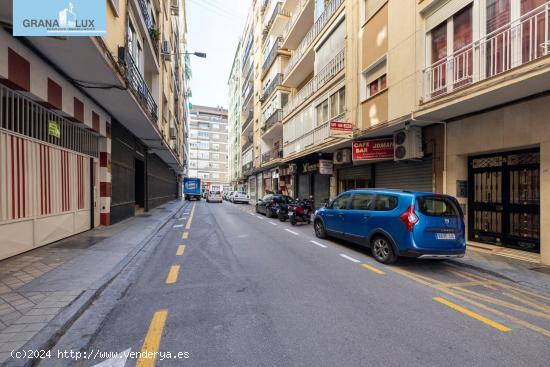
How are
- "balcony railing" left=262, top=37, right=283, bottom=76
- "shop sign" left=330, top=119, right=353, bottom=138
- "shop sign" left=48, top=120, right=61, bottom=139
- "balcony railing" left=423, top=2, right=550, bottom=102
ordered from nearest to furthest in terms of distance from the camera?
"balcony railing" left=423, top=2, right=550, bottom=102, "shop sign" left=48, top=120, right=61, bottom=139, "shop sign" left=330, top=119, right=353, bottom=138, "balcony railing" left=262, top=37, right=283, bottom=76

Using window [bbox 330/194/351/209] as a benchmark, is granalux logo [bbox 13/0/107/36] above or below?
above

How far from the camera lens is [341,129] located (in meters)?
12.5

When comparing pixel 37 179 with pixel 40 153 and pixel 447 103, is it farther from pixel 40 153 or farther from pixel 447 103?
pixel 447 103

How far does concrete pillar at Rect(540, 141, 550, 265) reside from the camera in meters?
6.73

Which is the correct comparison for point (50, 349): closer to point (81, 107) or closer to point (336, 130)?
point (81, 107)

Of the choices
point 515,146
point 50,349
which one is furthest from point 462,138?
point 50,349

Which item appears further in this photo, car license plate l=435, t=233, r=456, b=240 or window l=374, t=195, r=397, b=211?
window l=374, t=195, r=397, b=211

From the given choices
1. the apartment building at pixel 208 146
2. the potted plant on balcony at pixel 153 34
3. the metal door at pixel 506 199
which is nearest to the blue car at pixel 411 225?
the metal door at pixel 506 199

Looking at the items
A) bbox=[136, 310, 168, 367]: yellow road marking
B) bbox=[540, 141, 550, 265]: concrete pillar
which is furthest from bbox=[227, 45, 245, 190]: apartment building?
bbox=[136, 310, 168, 367]: yellow road marking

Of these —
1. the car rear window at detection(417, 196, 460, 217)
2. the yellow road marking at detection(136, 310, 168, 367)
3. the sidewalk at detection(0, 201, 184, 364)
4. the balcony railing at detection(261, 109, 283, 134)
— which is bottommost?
the yellow road marking at detection(136, 310, 168, 367)

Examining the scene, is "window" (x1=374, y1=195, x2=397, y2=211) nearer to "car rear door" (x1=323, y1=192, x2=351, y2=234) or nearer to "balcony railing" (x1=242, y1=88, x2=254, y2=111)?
"car rear door" (x1=323, y1=192, x2=351, y2=234)

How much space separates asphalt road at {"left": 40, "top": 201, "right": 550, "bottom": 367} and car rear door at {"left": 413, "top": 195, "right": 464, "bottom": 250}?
0.63 meters

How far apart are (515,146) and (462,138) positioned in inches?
60.6

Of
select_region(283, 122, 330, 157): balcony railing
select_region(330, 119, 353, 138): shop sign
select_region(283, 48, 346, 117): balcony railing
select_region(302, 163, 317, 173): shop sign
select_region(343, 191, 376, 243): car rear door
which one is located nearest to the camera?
select_region(343, 191, 376, 243): car rear door
